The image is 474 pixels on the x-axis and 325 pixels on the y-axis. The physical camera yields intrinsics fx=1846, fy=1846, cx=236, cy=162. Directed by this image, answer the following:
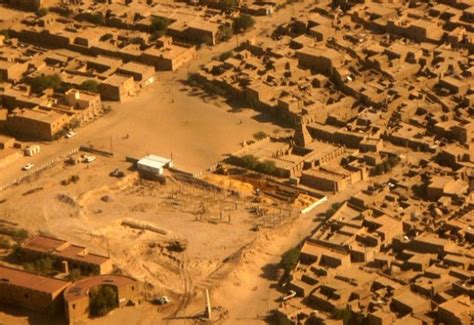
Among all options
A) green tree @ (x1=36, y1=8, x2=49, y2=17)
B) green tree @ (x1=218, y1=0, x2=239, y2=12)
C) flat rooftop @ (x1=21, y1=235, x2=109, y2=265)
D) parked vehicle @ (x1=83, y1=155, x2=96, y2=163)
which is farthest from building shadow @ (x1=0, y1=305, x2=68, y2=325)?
green tree @ (x1=218, y1=0, x2=239, y2=12)

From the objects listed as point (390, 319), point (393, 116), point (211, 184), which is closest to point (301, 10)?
point (393, 116)

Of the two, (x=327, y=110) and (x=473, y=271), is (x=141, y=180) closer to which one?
(x=327, y=110)

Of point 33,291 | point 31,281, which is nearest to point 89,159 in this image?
point 31,281

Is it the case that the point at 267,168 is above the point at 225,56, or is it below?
above

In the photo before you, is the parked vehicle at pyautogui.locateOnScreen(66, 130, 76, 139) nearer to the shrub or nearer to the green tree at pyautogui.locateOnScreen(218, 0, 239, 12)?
the shrub

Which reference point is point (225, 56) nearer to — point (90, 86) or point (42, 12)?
point (90, 86)

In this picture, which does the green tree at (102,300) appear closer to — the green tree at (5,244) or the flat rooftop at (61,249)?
the flat rooftop at (61,249)
